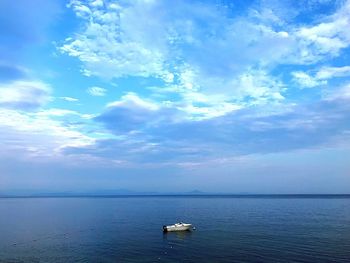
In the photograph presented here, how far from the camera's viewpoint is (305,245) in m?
68.3

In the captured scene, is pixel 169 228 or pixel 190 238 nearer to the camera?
pixel 190 238

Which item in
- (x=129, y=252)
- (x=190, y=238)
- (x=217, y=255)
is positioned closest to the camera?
(x=217, y=255)

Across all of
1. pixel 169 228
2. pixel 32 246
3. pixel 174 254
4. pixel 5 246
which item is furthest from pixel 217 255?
pixel 5 246

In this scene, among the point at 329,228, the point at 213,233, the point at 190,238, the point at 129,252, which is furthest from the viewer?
the point at 329,228

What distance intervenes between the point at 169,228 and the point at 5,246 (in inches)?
1572

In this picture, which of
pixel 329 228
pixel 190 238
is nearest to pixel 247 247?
pixel 190 238

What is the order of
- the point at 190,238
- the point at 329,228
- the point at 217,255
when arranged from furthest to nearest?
the point at 329,228, the point at 190,238, the point at 217,255

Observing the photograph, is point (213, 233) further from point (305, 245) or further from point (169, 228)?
point (305, 245)

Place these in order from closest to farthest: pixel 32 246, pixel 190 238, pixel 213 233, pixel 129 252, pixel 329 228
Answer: pixel 129 252 → pixel 32 246 → pixel 190 238 → pixel 213 233 → pixel 329 228

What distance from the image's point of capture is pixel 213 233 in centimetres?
8719

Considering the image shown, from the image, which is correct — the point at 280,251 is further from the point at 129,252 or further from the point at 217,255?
the point at 129,252

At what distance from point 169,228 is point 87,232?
2295 centimetres

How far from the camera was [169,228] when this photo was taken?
9238 cm

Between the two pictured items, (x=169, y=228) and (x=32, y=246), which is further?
(x=169, y=228)
